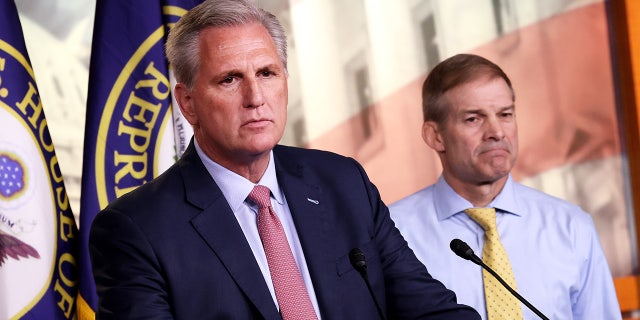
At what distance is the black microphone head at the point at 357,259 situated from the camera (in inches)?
70.2

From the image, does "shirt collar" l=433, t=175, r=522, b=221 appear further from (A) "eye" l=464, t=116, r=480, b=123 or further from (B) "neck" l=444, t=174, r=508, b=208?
(A) "eye" l=464, t=116, r=480, b=123

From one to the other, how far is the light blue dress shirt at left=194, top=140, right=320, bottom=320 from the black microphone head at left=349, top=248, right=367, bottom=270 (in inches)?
4.4

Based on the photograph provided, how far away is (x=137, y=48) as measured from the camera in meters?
3.25

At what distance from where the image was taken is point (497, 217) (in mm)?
3020

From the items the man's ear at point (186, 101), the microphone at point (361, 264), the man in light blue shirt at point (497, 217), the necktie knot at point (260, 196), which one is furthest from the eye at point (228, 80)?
the man in light blue shirt at point (497, 217)

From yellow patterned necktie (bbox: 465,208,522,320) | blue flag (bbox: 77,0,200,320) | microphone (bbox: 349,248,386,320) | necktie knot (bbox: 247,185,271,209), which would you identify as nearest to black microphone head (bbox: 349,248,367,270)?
microphone (bbox: 349,248,386,320)

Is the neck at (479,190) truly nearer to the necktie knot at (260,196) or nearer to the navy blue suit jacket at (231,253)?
the navy blue suit jacket at (231,253)

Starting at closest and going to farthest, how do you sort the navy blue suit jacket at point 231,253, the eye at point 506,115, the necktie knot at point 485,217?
1. the navy blue suit jacket at point 231,253
2. the necktie knot at point 485,217
3. the eye at point 506,115

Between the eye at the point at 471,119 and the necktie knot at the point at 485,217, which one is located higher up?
the eye at the point at 471,119

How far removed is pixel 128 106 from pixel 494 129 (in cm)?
126

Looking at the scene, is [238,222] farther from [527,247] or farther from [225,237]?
[527,247]

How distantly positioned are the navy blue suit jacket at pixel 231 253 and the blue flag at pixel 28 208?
4.10 feet

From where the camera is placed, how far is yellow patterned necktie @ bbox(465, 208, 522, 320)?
2.79 meters

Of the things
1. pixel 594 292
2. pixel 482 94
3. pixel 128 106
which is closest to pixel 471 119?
pixel 482 94
